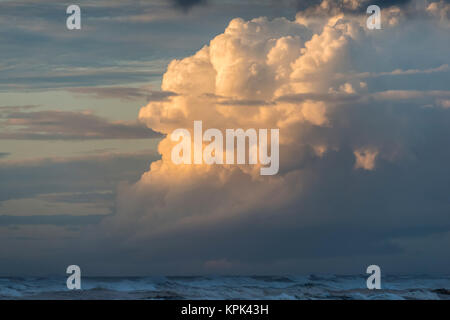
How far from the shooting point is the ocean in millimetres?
59688

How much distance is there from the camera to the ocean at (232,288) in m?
59.7

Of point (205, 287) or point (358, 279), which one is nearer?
point (205, 287)

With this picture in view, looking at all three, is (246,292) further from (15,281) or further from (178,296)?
(15,281)

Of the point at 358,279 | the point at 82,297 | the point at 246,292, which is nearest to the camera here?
the point at 82,297

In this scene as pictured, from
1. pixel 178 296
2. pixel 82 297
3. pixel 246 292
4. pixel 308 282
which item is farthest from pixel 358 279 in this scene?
pixel 82 297

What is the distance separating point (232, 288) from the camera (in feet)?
219
